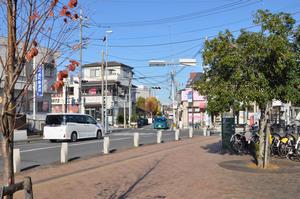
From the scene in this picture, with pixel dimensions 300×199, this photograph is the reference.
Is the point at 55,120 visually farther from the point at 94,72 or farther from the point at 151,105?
the point at 151,105

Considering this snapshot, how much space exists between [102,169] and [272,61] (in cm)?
592

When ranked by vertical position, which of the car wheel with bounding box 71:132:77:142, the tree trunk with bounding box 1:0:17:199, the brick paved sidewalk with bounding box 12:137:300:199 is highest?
the tree trunk with bounding box 1:0:17:199

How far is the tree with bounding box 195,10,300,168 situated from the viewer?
11492 mm

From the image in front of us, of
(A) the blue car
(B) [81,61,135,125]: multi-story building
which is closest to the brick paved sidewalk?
(A) the blue car

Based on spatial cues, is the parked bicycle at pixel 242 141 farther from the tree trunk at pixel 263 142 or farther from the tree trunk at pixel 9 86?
the tree trunk at pixel 9 86

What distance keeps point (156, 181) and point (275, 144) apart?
7011 mm

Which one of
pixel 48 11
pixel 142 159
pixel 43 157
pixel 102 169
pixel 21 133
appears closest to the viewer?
pixel 48 11

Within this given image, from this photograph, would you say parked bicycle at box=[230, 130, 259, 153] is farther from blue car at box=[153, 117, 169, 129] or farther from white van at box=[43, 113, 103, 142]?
blue car at box=[153, 117, 169, 129]

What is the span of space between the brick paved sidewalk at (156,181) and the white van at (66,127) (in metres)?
12.4

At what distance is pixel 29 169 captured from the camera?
1319cm

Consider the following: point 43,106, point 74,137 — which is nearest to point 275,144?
point 74,137

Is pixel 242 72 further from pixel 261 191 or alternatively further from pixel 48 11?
pixel 48 11

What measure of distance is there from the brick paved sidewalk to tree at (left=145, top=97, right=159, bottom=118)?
9047cm

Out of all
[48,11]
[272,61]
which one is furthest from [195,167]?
[48,11]
